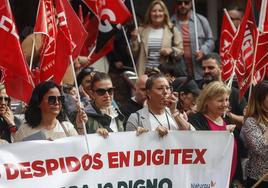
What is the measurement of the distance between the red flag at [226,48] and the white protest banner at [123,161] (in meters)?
2.38

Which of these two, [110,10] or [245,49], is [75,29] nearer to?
[110,10]

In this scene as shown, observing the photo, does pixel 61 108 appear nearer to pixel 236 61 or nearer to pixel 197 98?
pixel 197 98

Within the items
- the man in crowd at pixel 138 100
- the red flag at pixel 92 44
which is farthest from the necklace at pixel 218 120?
the red flag at pixel 92 44

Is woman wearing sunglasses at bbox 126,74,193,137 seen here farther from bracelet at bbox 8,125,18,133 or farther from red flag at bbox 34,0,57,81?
bracelet at bbox 8,125,18,133

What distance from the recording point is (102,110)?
10.3 meters

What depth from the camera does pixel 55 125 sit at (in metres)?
9.54

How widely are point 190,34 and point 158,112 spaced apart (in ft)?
14.4

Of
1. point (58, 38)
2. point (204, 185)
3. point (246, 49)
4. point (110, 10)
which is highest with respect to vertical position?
point (58, 38)

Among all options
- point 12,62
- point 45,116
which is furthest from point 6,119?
point 45,116

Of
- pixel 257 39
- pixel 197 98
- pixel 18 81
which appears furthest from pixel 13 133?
pixel 257 39

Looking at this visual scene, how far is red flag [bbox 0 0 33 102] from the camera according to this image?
31.9 feet

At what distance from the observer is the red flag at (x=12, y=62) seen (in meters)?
9.72

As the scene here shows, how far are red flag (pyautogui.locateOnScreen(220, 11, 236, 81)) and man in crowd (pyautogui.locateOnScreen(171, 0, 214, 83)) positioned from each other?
1565mm

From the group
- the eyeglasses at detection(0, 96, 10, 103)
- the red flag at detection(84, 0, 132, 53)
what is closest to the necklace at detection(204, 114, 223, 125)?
the eyeglasses at detection(0, 96, 10, 103)
